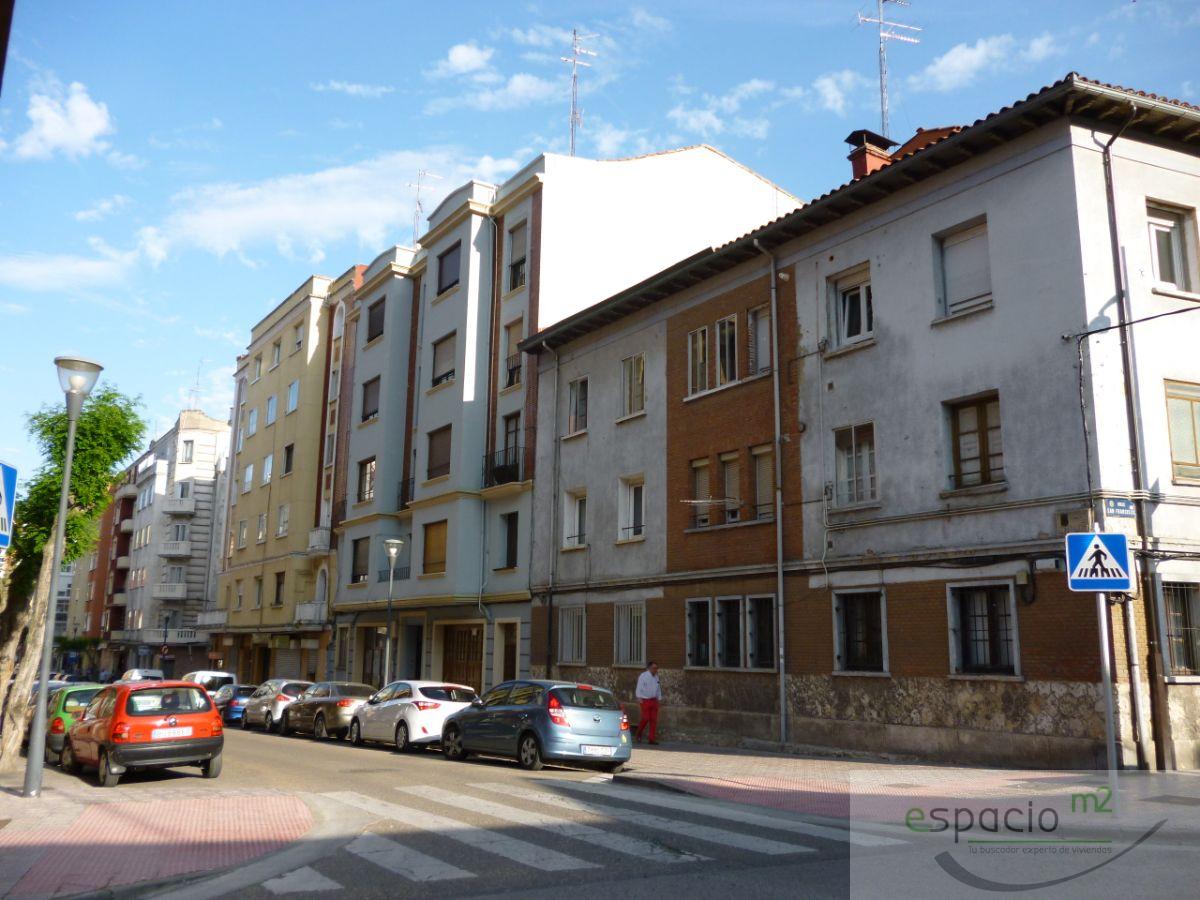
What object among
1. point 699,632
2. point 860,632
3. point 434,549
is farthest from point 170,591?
point 860,632

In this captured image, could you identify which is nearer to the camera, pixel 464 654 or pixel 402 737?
pixel 402 737

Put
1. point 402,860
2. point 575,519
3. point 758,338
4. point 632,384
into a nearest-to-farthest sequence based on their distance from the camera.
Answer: point 402,860
point 758,338
point 632,384
point 575,519

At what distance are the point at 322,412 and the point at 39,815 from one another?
3413 centimetres

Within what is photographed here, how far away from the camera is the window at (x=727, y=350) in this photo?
72.4ft

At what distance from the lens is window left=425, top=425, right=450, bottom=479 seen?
3228cm

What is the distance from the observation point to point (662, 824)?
1047 centimetres

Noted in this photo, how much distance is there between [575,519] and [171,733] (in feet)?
44.9

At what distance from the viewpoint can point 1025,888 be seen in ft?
24.8

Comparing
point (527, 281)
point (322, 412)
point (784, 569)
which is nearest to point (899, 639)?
point (784, 569)

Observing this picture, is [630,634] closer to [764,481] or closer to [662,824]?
[764,481]

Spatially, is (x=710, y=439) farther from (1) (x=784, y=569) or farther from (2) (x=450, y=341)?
(2) (x=450, y=341)

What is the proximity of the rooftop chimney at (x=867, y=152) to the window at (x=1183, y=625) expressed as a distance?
11.9 metres

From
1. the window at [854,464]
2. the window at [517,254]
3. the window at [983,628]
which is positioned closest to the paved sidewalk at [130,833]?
the window at [983,628]

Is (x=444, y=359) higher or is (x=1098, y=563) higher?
(x=444, y=359)
